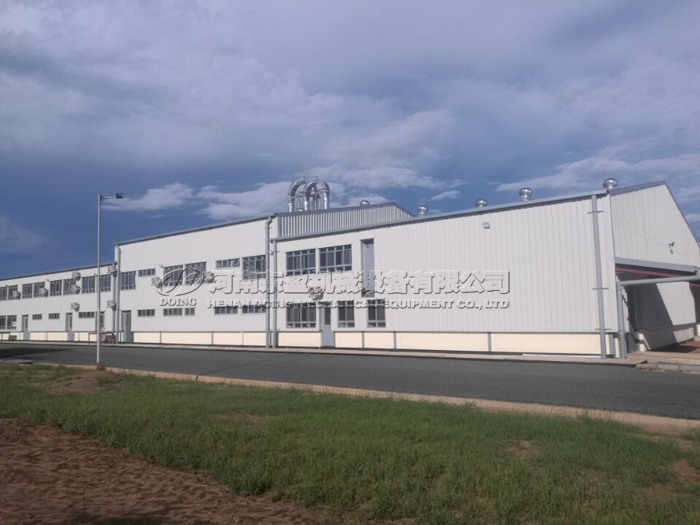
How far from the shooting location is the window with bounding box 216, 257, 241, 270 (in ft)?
115

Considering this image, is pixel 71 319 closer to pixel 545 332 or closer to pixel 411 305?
pixel 411 305

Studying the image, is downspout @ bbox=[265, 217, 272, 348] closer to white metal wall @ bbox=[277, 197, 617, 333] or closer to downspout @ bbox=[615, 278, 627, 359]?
white metal wall @ bbox=[277, 197, 617, 333]

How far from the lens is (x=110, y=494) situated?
6.18 metres

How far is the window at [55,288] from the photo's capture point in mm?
50647

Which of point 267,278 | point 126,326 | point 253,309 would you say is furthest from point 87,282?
point 267,278

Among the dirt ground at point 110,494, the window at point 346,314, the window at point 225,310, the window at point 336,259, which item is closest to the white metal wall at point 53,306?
the window at point 225,310

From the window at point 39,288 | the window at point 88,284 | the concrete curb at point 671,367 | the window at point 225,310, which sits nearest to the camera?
the concrete curb at point 671,367

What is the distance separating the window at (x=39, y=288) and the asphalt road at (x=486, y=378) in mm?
33030

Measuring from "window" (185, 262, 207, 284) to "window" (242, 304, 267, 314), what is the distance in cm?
467

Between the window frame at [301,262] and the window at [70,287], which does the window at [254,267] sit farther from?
the window at [70,287]

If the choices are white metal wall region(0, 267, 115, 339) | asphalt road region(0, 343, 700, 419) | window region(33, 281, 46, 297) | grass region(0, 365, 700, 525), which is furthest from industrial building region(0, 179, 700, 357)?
window region(33, 281, 46, 297)

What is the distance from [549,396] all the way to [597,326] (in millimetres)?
9707

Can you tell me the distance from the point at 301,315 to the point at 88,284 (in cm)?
2461

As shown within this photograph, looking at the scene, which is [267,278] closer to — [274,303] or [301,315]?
[274,303]
